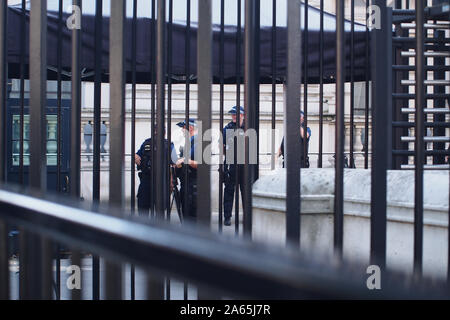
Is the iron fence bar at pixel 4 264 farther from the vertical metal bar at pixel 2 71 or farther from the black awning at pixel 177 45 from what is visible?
the black awning at pixel 177 45

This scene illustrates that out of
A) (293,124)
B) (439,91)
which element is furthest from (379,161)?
(439,91)

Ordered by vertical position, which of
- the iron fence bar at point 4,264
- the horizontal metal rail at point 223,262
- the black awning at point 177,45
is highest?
the black awning at point 177,45

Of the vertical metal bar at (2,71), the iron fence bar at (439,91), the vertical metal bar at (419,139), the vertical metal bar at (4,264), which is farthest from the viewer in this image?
the iron fence bar at (439,91)

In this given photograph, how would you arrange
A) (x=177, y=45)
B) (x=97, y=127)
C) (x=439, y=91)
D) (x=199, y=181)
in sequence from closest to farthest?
(x=199, y=181) → (x=97, y=127) → (x=177, y=45) → (x=439, y=91)

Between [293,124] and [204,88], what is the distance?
26 centimetres

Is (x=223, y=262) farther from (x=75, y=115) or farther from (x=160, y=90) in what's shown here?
(x=75, y=115)

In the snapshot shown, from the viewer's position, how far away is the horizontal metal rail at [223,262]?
0.61 metres

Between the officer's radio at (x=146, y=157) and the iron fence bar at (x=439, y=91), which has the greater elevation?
the iron fence bar at (x=439, y=91)

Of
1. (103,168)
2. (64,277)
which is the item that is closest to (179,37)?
(64,277)

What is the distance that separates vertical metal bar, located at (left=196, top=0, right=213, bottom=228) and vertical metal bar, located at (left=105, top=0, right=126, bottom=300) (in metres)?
0.28

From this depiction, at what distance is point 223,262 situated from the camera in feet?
2.20

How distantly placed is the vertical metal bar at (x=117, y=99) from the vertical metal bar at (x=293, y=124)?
51cm

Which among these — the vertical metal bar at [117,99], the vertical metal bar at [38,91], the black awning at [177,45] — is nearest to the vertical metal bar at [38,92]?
the vertical metal bar at [38,91]

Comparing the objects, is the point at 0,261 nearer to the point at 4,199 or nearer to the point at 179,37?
the point at 4,199
